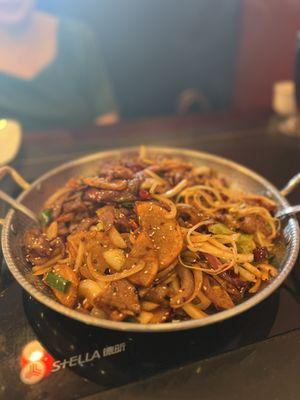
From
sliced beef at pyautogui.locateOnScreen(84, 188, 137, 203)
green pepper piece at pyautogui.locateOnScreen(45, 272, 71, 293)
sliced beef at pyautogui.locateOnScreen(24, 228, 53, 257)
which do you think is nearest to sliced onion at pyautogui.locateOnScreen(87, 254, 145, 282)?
green pepper piece at pyautogui.locateOnScreen(45, 272, 71, 293)

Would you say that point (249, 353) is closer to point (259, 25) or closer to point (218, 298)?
point (218, 298)

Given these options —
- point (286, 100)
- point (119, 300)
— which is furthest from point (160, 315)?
point (286, 100)

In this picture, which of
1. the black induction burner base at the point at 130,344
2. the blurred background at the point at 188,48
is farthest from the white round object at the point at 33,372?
the blurred background at the point at 188,48

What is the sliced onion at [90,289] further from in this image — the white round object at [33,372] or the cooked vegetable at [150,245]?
the white round object at [33,372]

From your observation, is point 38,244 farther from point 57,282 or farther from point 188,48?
point 188,48

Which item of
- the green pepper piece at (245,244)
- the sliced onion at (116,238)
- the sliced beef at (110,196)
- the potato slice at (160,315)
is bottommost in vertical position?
the potato slice at (160,315)
